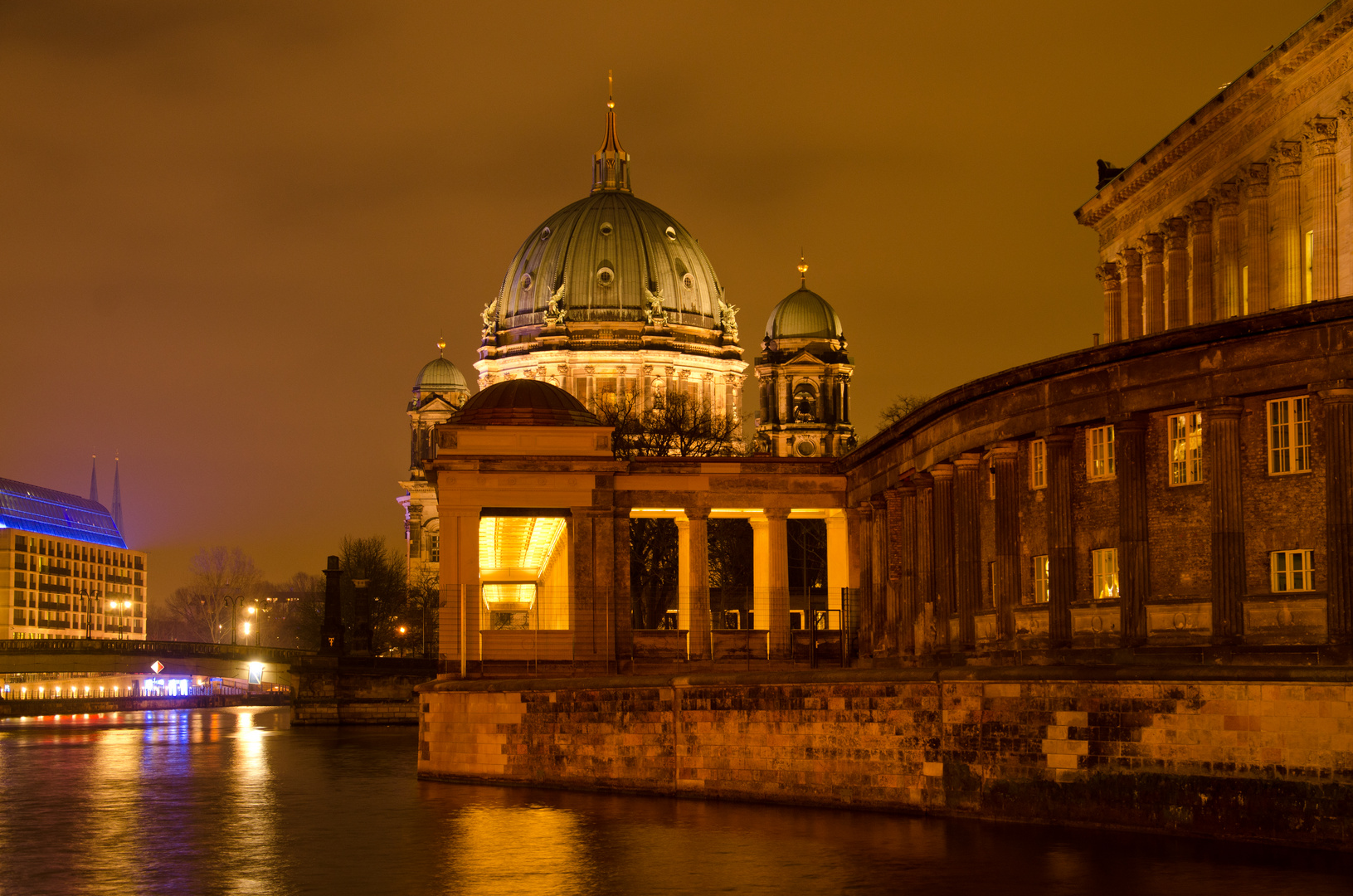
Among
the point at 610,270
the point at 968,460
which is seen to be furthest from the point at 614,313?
the point at 968,460

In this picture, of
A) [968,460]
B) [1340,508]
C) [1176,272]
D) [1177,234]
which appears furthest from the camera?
[1176,272]

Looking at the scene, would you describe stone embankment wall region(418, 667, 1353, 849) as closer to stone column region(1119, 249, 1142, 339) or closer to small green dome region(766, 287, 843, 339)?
stone column region(1119, 249, 1142, 339)

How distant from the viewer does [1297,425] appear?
36031 mm

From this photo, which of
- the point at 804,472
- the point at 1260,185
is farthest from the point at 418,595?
the point at 1260,185

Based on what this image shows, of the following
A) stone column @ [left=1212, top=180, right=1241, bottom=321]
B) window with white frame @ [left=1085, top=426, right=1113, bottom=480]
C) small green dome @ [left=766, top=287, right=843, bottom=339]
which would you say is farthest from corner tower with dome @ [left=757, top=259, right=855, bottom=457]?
window with white frame @ [left=1085, top=426, right=1113, bottom=480]

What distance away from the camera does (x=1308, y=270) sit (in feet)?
179

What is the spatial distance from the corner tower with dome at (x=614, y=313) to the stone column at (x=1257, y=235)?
327 feet

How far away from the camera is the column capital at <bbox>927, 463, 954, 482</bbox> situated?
45938 mm

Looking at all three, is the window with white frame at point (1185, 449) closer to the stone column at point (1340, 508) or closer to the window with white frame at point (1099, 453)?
the window with white frame at point (1099, 453)

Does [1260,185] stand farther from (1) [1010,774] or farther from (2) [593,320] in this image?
(2) [593,320]

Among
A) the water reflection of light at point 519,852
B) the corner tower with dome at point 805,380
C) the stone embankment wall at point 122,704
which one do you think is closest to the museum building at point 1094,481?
the water reflection of light at point 519,852

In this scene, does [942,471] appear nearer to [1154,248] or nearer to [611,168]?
[1154,248]

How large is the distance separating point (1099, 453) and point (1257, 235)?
1918cm

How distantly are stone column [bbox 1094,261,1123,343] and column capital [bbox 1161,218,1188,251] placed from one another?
641 centimetres
